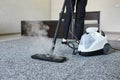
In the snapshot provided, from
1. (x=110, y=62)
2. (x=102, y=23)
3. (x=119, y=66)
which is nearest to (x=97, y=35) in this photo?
(x=110, y=62)

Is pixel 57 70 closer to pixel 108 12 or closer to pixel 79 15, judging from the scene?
pixel 79 15

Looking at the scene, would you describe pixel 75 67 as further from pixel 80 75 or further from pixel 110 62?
pixel 110 62

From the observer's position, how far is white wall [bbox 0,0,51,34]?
179 inches

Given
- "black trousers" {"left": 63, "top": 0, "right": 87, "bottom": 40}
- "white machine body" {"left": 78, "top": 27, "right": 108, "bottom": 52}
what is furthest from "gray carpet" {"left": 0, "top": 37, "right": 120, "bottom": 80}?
"black trousers" {"left": 63, "top": 0, "right": 87, "bottom": 40}

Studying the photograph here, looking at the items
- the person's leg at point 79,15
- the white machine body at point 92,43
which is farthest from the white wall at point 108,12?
the white machine body at point 92,43

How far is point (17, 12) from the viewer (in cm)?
505

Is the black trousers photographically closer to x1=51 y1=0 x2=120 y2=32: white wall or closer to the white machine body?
the white machine body

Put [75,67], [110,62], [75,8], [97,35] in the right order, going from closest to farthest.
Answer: [75,67] → [110,62] → [97,35] → [75,8]

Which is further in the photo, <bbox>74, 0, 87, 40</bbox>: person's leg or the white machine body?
<bbox>74, 0, 87, 40</bbox>: person's leg

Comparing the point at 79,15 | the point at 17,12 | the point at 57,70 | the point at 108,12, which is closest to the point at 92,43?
the point at 79,15

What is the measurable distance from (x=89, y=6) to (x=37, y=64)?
5128mm

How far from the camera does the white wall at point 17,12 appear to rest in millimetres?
4543

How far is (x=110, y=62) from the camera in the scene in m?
1.61

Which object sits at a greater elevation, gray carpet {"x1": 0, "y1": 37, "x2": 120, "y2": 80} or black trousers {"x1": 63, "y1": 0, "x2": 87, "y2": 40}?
black trousers {"x1": 63, "y1": 0, "x2": 87, "y2": 40}
